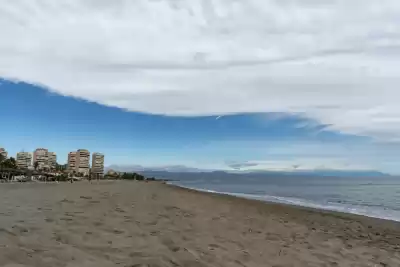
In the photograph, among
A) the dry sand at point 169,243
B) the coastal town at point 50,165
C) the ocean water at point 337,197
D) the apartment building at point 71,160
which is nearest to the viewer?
the dry sand at point 169,243

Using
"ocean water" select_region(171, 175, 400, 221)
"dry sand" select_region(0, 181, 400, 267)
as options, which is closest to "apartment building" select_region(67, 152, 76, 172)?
"ocean water" select_region(171, 175, 400, 221)

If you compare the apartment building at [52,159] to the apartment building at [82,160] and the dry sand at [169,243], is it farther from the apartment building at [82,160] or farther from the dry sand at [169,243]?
the dry sand at [169,243]

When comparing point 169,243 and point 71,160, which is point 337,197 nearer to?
point 169,243

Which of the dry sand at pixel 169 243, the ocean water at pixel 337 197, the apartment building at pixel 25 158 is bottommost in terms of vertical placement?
the ocean water at pixel 337 197

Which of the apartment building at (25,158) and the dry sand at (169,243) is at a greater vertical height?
the apartment building at (25,158)

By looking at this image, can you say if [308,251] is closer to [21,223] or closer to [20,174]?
[21,223]

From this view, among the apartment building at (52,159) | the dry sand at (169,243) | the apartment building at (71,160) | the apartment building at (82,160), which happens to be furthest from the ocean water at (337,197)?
the apartment building at (71,160)

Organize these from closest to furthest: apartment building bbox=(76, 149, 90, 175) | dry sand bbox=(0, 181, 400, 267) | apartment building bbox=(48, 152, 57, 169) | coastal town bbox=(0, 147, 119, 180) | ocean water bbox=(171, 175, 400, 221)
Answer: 1. dry sand bbox=(0, 181, 400, 267)
2. ocean water bbox=(171, 175, 400, 221)
3. coastal town bbox=(0, 147, 119, 180)
4. apartment building bbox=(48, 152, 57, 169)
5. apartment building bbox=(76, 149, 90, 175)

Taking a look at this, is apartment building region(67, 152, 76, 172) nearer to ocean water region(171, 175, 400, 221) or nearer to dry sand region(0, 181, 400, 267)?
ocean water region(171, 175, 400, 221)

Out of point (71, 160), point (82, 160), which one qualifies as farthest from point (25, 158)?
point (82, 160)

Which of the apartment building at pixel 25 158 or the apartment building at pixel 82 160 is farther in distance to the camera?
the apartment building at pixel 82 160

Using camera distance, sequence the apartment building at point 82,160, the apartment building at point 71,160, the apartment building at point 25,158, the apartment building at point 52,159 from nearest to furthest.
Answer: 1. the apartment building at point 25,158
2. the apartment building at point 52,159
3. the apartment building at point 71,160
4. the apartment building at point 82,160

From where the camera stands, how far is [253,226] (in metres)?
11.9

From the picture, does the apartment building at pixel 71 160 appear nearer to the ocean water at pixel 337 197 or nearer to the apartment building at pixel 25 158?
the apartment building at pixel 25 158
